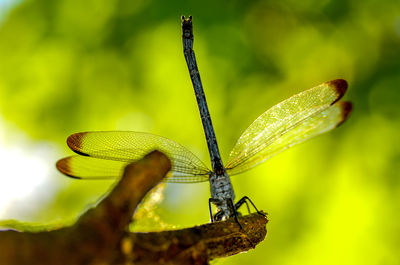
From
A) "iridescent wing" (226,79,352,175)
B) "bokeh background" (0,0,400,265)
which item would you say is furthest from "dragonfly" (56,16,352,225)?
"bokeh background" (0,0,400,265)

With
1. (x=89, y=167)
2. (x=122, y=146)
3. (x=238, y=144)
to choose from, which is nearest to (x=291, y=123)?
(x=238, y=144)

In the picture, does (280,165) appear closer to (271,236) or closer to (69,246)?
(271,236)

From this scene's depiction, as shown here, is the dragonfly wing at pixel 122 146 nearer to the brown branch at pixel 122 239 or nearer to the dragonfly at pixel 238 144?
the dragonfly at pixel 238 144

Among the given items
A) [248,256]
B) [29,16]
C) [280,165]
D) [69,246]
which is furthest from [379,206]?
[29,16]

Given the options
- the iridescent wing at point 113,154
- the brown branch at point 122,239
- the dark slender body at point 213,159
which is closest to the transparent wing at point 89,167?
the iridescent wing at point 113,154

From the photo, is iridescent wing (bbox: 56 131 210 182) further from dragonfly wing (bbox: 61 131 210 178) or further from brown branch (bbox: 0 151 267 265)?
brown branch (bbox: 0 151 267 265)

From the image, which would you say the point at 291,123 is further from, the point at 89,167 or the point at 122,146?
the point at 89,167
